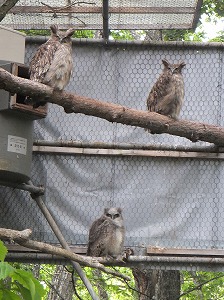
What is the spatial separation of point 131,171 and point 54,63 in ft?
5.41

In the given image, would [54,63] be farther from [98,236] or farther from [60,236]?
[98,236]

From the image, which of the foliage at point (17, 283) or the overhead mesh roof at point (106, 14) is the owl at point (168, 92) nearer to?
the overhead mesh roof at point (106, 14)

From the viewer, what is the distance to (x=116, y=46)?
9.16 metres

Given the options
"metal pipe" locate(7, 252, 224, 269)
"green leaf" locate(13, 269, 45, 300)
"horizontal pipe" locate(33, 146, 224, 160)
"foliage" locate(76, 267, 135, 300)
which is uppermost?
"horizontal pipe" locate(33, 146, 224, 160)

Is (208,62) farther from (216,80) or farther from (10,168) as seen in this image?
(10,168)

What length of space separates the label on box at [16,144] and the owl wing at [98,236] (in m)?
1.28

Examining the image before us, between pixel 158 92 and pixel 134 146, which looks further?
pixel 158 92

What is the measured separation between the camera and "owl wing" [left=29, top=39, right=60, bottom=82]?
7875 mm

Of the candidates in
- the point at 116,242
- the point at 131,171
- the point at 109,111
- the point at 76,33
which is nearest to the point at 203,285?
the point at 76,33

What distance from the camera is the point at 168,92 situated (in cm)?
875

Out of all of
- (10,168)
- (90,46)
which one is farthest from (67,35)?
(10,168)

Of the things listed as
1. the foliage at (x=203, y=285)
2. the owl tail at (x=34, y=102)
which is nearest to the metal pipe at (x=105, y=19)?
the owl tail at (x=34, y=102)

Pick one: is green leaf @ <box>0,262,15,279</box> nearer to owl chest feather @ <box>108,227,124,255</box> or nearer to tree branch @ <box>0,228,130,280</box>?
tree branch @ <box>0,228,130,280</box>

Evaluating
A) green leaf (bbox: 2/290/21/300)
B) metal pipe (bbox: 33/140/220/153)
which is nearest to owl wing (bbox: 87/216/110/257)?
metal pipe (bbox: 33/140/220/153)
